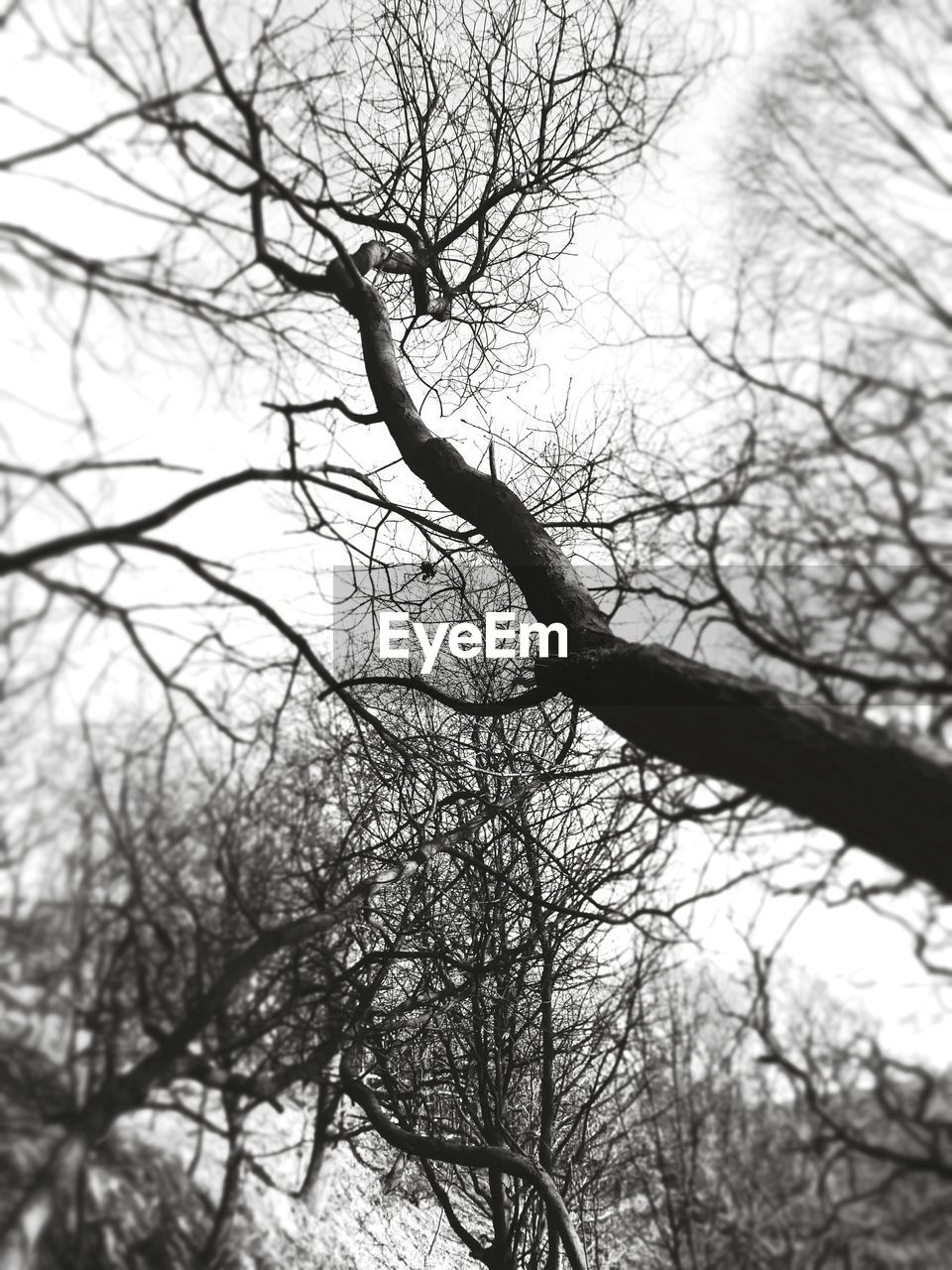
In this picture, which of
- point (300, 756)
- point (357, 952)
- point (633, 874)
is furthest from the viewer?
point (633, 874)

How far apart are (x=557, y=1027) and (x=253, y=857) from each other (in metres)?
0.95

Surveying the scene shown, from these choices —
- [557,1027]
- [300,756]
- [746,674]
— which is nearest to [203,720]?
[300,756]

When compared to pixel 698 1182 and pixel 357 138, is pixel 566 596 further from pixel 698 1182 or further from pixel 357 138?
pixel 357 138

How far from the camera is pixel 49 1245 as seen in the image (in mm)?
868

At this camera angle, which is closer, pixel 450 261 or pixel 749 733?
pixel 749 733

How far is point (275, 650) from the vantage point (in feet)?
4.42

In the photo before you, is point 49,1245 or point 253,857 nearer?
point 49,1245

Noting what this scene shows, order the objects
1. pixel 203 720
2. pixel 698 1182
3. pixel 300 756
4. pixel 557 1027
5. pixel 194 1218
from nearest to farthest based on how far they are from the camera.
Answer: pixel 194 1218, pixel 203 720, pixel 698 1182, pixel 300 756, pixel 557 1027

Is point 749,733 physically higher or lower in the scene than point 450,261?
lower

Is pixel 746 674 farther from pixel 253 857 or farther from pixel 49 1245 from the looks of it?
pixel 49 1245

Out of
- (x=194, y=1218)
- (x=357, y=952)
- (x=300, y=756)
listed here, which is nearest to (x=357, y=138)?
(x=300, y=756)

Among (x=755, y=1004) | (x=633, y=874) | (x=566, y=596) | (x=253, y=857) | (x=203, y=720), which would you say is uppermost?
(x=566, y=596)

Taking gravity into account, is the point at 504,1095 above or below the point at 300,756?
below

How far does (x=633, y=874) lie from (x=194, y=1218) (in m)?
0.92
